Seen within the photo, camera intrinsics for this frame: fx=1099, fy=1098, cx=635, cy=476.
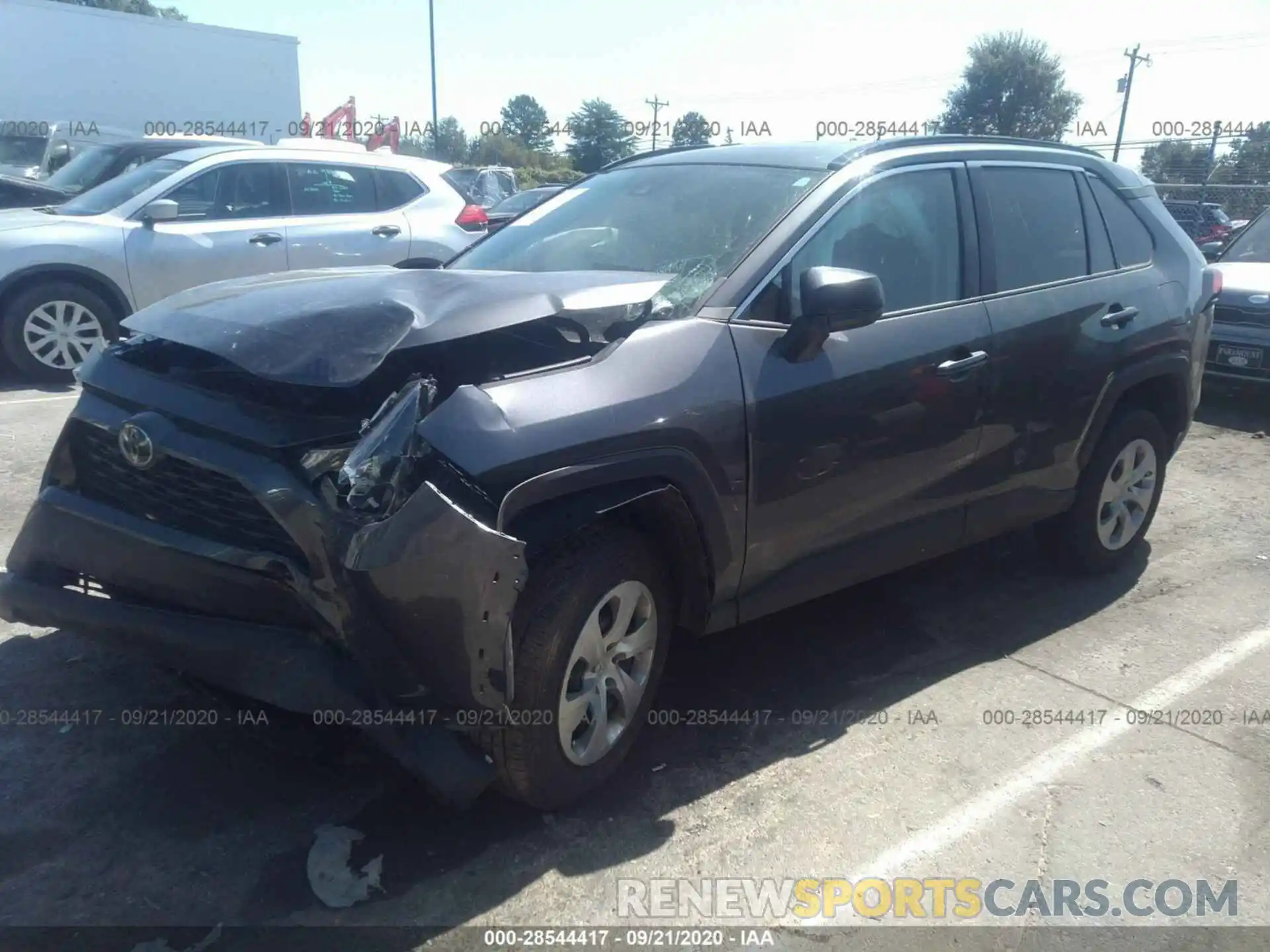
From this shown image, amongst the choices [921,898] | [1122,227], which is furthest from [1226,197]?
[921,898]

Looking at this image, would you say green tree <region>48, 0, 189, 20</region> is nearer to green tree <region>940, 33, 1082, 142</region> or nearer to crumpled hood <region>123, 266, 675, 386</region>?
green tree <region>940, 33, 1082, 142</region>

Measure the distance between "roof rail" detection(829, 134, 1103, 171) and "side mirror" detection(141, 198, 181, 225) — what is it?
5823mm

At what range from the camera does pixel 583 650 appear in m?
Result: 3.04

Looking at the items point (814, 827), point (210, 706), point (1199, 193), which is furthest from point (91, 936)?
point (1199, 193)

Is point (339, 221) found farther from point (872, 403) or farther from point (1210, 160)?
point (1210, 160)

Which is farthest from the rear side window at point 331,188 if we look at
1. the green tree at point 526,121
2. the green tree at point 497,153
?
the green tree at point 526,121

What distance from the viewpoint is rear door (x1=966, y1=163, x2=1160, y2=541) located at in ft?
13.9

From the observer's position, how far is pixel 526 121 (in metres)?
68.6

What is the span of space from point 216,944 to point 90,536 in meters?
1.17

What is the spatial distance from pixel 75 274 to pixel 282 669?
21.4 ft

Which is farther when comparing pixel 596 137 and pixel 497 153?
pixel 497 153

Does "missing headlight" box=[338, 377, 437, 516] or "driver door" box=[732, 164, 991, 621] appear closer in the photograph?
"missing headlight" box=[338, 377, 437, 516]

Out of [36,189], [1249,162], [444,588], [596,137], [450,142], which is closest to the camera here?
[444,588]

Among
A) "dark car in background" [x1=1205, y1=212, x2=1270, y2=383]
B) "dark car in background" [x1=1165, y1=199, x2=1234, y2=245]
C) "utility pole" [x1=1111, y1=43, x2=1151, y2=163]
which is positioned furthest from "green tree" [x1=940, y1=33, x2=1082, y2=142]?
"dark car in background" [x1=1205, y1=212, x2=1270, y2=383]
